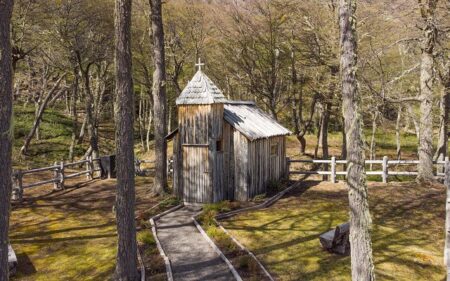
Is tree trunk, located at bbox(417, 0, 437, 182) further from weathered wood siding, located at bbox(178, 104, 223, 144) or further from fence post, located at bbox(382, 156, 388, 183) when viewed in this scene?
weathered wood siding, located at bbox(178, 104, 223, 144)

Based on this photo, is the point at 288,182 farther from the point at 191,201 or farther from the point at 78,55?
the point at 78,55

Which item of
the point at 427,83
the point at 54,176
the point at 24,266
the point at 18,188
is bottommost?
the point at 24,266

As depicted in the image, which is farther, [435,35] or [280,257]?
[435,35]

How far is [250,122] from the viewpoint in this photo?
20.0 m

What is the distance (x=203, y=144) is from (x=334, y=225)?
21.5 ft

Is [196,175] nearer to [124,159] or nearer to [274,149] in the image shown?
[274,149]

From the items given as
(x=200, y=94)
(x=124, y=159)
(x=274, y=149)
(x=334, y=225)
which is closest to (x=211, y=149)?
(x=200, y=94)

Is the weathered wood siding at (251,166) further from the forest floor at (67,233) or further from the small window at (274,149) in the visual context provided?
the forest floor at (67,233)

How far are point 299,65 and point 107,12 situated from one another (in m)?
14.5

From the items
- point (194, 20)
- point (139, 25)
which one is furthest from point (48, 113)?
point (194, 20)

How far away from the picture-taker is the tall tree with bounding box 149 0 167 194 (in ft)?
60.6

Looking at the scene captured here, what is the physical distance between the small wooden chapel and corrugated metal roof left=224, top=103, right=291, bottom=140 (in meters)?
0.05

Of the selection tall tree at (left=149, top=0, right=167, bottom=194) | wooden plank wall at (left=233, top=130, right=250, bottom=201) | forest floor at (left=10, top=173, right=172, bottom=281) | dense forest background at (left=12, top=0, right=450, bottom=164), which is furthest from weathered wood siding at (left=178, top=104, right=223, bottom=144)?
dense forest background at (left=12, top=0, right=450, bottom=164)

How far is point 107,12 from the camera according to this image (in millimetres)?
29375
